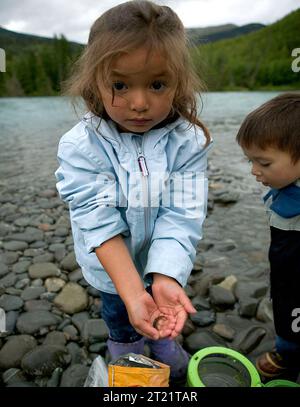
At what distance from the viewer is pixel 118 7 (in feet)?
4.16

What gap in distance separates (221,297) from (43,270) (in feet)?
4.66

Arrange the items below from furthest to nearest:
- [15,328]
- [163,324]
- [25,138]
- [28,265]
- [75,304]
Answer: [25,138] → [28,265] → [75,304] → [15,328] → [163,324]

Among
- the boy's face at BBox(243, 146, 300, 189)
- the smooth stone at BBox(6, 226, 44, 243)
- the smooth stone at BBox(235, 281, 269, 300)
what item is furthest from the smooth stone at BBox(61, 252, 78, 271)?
the boy's face at BBox(243, 146, 300, 189)

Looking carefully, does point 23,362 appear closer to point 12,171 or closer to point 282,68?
point 12,171

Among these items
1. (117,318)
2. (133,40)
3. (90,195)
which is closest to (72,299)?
(117,318)

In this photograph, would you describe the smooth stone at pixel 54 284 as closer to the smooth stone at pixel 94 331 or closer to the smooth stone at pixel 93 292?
the smooth stone at pixel 93 292

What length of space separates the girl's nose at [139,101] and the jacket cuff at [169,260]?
0.52 m

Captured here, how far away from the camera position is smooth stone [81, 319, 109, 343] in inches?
87.2

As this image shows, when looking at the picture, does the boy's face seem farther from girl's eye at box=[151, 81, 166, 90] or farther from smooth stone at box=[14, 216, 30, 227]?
smooth stone at box=[14, 216, 30, 227]

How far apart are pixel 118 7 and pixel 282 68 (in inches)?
2151

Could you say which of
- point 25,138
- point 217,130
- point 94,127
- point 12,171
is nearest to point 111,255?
point 94,127

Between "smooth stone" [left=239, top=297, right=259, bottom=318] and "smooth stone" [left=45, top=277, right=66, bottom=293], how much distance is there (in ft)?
4.32

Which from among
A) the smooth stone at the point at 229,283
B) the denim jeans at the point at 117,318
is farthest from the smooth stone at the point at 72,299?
the smooth stone at the point at 229,283

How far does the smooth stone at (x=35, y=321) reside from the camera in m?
2.27
